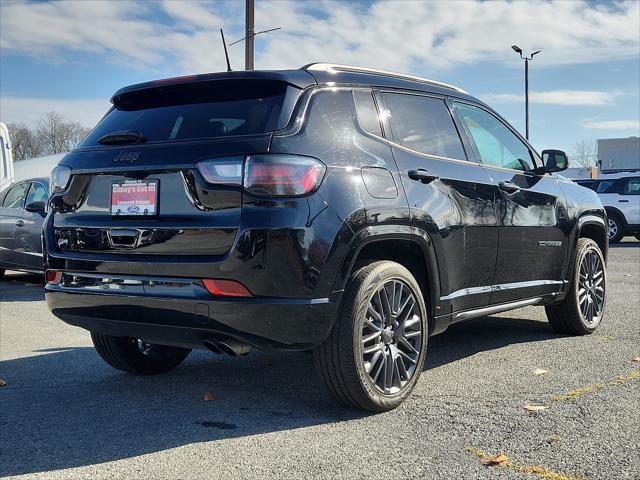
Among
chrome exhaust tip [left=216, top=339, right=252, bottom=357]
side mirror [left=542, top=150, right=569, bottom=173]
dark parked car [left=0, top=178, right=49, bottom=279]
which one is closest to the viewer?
chrome exhaust tip [left=216, top=339, right=252, bottom=357]

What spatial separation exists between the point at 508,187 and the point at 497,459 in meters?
2.34

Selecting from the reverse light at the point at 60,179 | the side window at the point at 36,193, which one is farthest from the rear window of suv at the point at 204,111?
the side window at the point at 36,193

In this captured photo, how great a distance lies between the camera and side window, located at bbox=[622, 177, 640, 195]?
59.7 ft

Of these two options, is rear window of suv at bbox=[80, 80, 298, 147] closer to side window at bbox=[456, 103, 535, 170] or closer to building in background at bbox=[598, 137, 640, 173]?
side window at bbox=[456, 103, 535, 170]

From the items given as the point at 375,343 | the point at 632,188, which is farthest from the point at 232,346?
the point at 632,188

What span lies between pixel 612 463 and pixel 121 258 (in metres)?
2.51

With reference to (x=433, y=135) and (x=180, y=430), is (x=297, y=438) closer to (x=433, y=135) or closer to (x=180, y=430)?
(x=180, y=430)

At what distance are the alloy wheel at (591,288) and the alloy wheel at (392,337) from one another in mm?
2391

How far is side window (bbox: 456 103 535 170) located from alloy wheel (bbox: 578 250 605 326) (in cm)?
108

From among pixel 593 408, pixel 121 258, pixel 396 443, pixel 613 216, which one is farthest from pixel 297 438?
pixel 613 216

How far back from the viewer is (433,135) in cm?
449

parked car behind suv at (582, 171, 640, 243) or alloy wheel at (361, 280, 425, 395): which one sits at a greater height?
parked car behind suv at (582, 171, 640, 243)

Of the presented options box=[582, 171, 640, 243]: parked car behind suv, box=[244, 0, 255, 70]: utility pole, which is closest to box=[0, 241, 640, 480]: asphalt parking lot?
box=[244, 0, 255, 70]: utility pole

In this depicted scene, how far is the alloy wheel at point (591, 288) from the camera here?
5.86m
